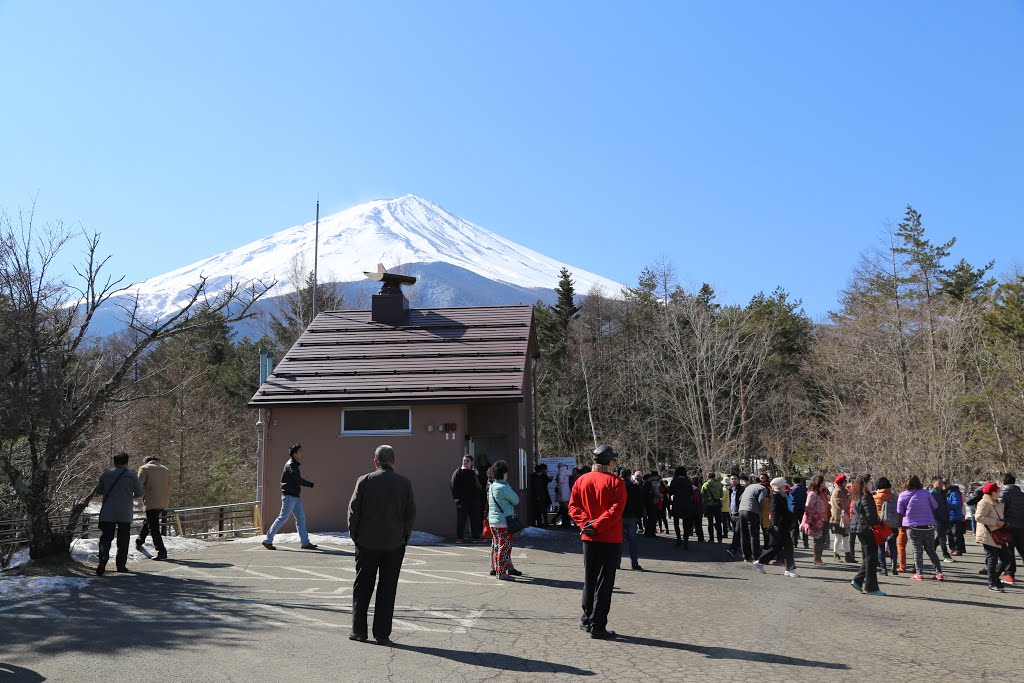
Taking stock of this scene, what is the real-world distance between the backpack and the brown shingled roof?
7.28 meters

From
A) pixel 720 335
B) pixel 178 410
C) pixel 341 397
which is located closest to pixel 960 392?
pixel 720 335

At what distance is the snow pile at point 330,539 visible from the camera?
52.7ft

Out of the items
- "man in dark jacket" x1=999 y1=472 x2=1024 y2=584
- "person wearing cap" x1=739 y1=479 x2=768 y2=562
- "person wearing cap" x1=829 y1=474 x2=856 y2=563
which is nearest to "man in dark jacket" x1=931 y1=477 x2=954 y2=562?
"person wearing cap" x1=829 y1=474 x2=856 y2=563

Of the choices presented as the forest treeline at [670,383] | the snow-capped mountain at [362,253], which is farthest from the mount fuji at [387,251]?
the forest treeline at [670,383]

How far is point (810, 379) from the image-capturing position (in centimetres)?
4506

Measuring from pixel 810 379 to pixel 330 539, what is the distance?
3417 cm

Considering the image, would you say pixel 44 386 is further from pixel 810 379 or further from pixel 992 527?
pixel 810 379

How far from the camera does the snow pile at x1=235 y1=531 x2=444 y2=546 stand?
16.1 m

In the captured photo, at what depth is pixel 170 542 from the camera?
15570 mm

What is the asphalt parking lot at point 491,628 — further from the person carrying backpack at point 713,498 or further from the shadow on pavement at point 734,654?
the person carrying backpack at point 713,498

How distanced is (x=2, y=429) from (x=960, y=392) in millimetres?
29697

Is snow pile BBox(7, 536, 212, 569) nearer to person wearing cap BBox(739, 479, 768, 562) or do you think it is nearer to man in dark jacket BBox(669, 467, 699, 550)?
man in dark jacket BBox(669, 467, 699, 550)

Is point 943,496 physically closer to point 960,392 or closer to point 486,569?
point 486,569

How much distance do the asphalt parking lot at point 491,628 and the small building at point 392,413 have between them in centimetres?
470
